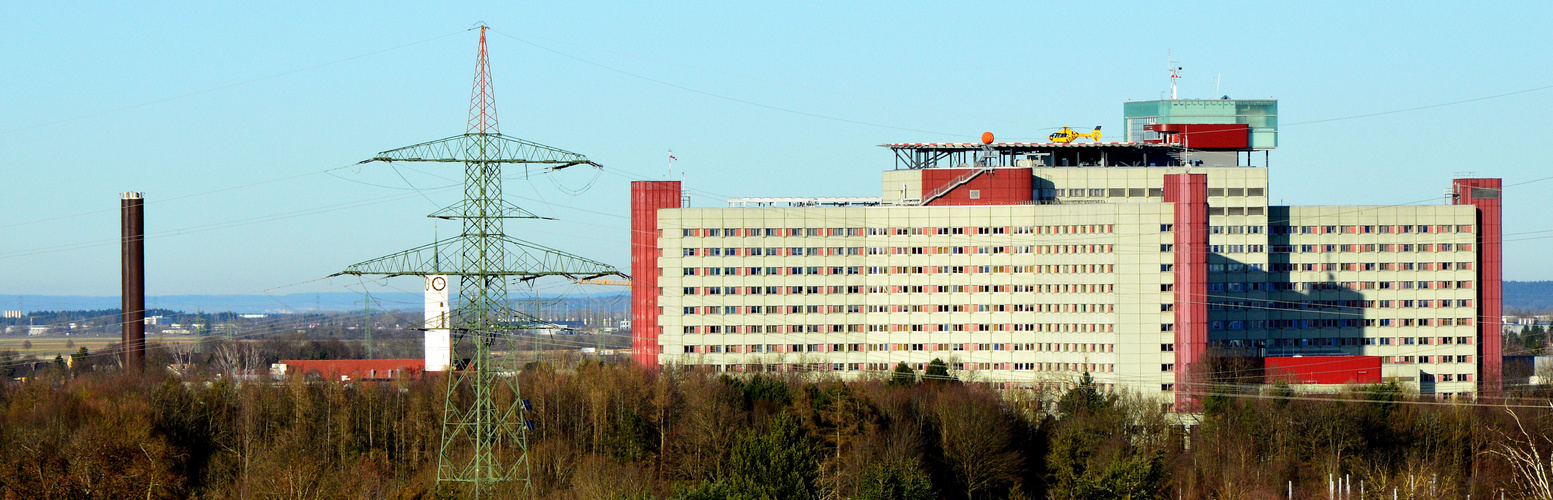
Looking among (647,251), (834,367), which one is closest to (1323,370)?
(834,367)

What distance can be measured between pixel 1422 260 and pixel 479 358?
426 feet

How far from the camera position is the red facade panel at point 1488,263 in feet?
597

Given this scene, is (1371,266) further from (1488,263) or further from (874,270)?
(874,270)

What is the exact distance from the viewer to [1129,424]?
427 ft

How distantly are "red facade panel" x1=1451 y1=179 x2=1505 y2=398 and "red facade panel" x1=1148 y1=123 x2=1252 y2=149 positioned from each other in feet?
85.8

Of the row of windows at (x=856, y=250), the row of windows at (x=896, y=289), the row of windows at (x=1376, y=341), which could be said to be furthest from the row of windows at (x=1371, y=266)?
the row of windows at (x=856, y=250)

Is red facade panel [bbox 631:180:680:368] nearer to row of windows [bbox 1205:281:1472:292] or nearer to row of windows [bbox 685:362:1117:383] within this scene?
row of windows [bbox 685:362:1117:383]

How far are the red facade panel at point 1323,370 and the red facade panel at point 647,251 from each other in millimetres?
58363

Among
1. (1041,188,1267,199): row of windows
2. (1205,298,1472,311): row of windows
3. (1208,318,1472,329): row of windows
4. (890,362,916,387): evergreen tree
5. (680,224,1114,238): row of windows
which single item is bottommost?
(890,362,916,387): evergreen tree

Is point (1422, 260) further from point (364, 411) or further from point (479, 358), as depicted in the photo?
point (479, 358)

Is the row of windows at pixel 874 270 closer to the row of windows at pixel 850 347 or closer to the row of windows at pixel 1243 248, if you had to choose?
the row of windows at pixel 850 347

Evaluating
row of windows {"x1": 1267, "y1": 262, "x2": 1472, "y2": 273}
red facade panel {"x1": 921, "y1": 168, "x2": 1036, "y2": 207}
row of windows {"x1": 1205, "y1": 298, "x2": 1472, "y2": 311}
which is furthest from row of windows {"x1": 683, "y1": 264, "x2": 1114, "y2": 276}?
row of windows {"x1": 1267, "y1": 262, "x2": 1472, "y2": 273}

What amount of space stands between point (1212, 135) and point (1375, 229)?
19.5m

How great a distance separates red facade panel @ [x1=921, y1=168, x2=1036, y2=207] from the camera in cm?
16612
